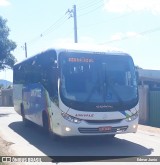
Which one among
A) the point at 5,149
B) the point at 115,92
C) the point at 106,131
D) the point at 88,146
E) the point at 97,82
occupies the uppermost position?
the point at 97,82

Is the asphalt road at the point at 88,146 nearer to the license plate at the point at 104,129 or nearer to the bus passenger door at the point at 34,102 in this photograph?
the license plate at the point at 104,129

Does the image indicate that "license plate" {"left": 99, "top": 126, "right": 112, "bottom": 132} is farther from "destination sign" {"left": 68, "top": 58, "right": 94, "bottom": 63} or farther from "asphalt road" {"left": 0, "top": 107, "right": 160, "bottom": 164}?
"destination sign" {"left": 68, "top": 58, "right": 94, "bottom": 63}

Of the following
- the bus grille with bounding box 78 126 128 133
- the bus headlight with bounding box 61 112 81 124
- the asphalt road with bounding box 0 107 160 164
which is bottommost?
the asphalt road with bounding box 0 107 160 164

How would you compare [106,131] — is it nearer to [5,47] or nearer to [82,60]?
[82,60]

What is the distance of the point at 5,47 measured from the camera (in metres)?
35.5

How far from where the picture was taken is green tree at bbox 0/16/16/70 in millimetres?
35344

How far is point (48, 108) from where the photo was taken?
1136 cm

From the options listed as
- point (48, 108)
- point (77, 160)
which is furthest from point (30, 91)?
point (77, 160)

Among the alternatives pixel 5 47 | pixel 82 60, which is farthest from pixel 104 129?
pixel 5 47

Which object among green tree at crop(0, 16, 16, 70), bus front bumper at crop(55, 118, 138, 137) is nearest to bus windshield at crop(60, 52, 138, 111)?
bus front bumper at crop(55, 118, 138, 137)

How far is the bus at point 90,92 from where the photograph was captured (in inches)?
397

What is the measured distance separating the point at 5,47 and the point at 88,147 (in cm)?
2681

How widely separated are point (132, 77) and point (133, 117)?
1.35m

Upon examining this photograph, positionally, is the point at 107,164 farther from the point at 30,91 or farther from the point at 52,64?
the point at 30,91
